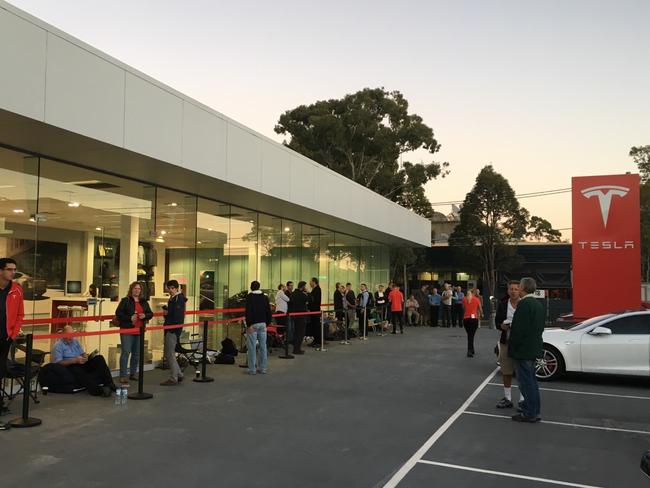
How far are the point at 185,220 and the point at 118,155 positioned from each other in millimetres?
4079

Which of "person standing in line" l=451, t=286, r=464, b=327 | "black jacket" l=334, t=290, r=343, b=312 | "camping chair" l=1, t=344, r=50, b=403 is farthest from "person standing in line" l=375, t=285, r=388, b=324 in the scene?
"camping chair" l=1, t=344, r=50, b=403

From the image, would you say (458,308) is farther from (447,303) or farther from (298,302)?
(298,302)

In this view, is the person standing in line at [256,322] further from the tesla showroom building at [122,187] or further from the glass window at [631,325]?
the glass window at [631,325]

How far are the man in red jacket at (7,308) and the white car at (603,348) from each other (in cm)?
873

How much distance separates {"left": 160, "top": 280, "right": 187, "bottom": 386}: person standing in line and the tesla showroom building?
1782 millimetres

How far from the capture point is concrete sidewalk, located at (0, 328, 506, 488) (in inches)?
200

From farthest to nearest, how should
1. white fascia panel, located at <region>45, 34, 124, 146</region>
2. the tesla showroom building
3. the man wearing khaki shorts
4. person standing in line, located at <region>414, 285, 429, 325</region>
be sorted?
person standing in line, located at <region>414, 285, 429, 325</region>
the man wearing khaki shorts
the tesla showroom building
white fascia panel, located at <region>45, 34, 124, 146</region>

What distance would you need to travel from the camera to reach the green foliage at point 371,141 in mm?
36531

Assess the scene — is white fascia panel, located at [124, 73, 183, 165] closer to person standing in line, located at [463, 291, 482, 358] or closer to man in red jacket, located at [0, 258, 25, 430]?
man in red jacket, located at [0, 258, 25, 430]

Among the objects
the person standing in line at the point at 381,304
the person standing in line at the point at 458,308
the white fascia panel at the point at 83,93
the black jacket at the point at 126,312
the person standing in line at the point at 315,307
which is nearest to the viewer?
the white fascia panel at the point at 83,93

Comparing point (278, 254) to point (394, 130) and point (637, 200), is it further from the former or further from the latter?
point (394, 130)

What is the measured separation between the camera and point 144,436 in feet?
20.9

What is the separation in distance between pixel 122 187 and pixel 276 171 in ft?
11.9

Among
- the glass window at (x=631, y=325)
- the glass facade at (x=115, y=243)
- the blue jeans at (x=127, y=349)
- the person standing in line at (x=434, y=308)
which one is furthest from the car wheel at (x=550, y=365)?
the person standing in line at (x=434, y=308)
